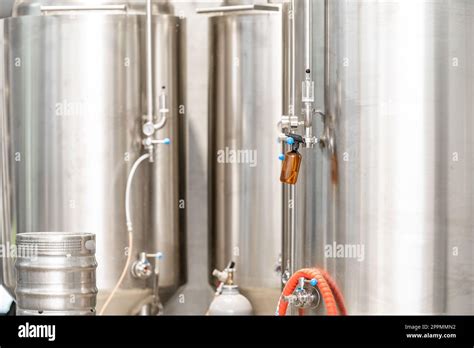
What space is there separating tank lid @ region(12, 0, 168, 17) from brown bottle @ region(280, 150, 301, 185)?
247 cm

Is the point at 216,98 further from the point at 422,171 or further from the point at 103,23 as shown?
the point at 422,171

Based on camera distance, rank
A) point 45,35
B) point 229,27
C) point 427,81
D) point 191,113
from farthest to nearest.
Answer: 1. point 191,113
2. point 229,27
3. point 45,35
4. point 427,81

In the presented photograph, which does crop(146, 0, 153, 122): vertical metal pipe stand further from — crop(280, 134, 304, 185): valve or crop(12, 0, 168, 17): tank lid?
crop(280, 134, 304, 185): valve

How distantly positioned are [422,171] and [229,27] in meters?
3.02

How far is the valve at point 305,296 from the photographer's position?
169 inches

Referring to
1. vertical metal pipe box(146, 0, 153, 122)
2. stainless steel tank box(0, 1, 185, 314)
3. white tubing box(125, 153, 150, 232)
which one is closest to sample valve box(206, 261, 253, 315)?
stainless steel tank box(0, 1, 185, 314)

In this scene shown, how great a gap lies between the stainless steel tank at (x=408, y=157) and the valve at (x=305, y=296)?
0.74 feet

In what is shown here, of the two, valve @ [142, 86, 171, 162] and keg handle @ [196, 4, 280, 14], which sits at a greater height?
keg handle @ [196, 4, 280, 14]

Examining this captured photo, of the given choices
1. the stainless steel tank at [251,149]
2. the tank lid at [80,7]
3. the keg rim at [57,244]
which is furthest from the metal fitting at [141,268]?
the keg rim at [57,244]

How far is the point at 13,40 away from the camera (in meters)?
6.43

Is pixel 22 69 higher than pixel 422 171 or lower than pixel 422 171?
higher

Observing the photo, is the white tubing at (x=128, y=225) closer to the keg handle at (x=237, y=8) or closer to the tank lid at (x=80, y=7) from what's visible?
the tank lid at (x=80, y=7)

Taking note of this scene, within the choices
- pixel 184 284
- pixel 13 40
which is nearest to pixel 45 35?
pixel 13 40

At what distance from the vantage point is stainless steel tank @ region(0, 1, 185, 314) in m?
6.32
